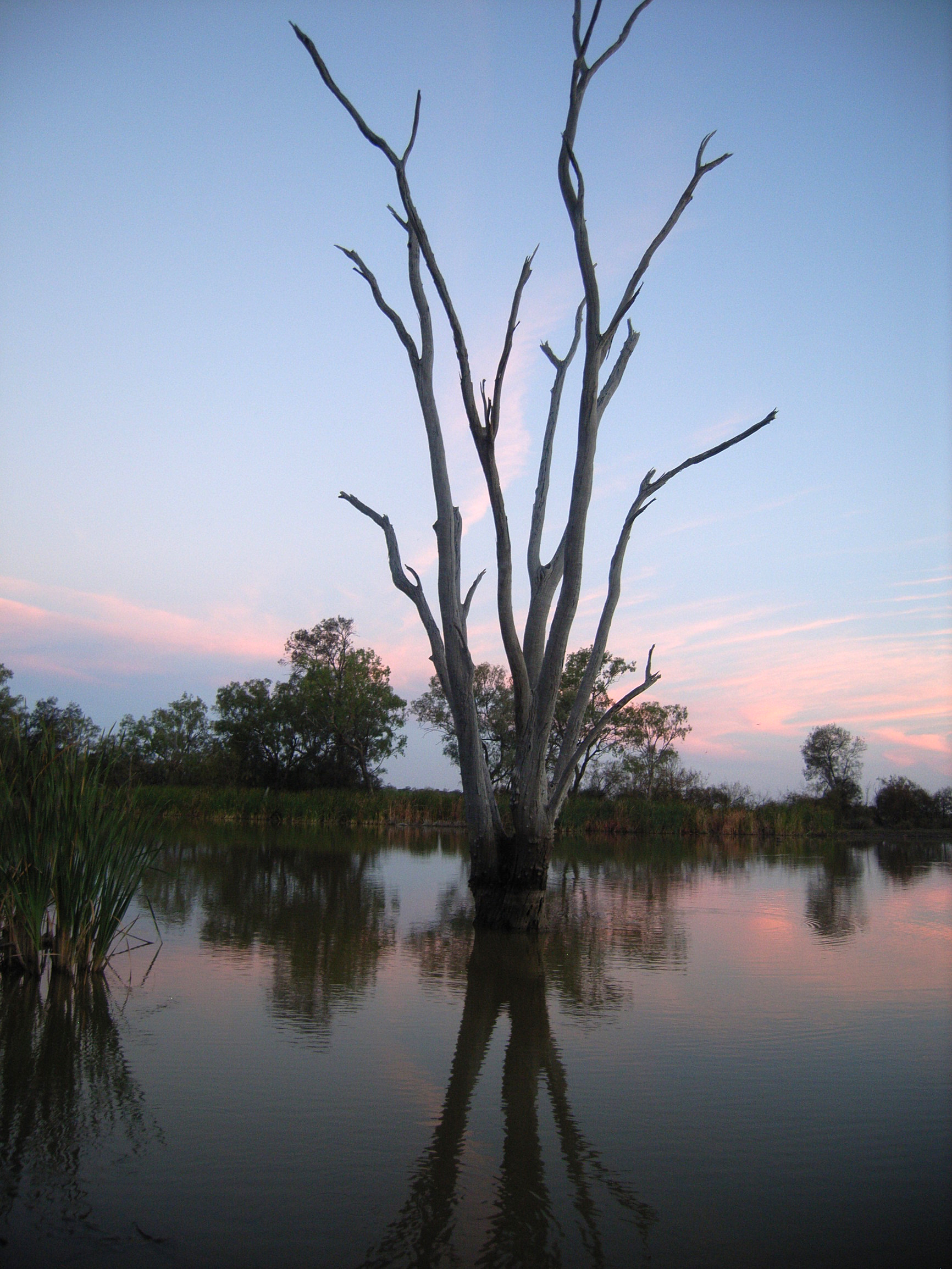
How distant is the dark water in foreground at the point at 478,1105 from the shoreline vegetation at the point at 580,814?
17138 mm

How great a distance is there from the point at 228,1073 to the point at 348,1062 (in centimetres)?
46

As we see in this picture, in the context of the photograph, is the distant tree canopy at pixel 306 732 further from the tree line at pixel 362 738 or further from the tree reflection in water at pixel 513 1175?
the tree reflection in water at pixel 513 1175

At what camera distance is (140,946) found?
5.50 meters

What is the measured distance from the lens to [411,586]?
24.5 feet

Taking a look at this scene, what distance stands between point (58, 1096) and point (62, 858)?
5.08 feet

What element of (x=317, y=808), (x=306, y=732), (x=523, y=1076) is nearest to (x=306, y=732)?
(x=306, y=732)

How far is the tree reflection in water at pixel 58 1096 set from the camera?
233 centimetres

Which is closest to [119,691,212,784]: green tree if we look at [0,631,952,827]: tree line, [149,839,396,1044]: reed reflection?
[0,631,952,827]: tree line

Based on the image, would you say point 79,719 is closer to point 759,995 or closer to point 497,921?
point 497,921

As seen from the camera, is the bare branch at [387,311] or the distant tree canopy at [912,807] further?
the distant tree canopy at [912,807]

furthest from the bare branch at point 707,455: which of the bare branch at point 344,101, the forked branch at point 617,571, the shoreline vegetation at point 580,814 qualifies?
the shoreline vegetation at point 580,814

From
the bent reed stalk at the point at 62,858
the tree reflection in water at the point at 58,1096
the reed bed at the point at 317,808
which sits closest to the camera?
the tree reflection in water at the point at 58,1096

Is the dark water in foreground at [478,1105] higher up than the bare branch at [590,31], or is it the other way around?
the bare branch at [590,31]

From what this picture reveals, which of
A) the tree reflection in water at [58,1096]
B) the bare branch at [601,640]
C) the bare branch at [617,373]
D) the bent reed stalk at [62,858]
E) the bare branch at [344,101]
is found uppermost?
the bare branch at [344,101]
